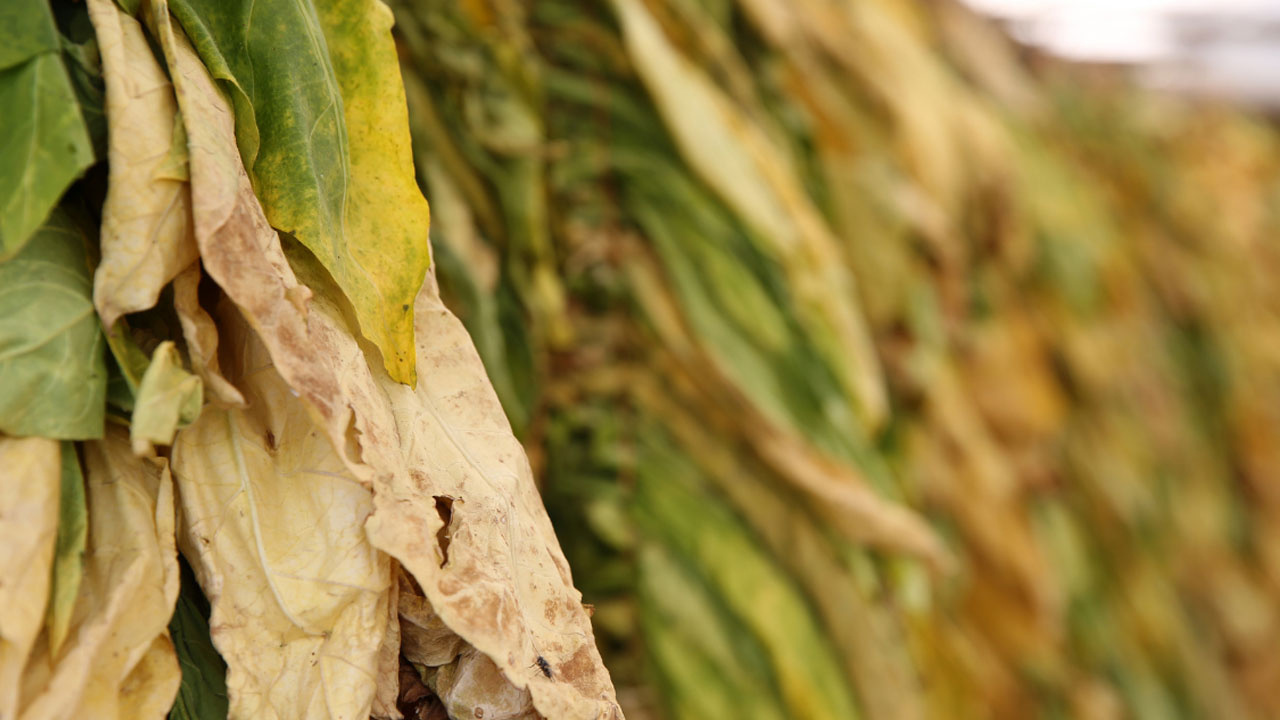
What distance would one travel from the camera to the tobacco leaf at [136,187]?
0.15m

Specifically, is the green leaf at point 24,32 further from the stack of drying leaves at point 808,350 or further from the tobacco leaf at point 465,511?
the stack of drying leaves at point 808,350

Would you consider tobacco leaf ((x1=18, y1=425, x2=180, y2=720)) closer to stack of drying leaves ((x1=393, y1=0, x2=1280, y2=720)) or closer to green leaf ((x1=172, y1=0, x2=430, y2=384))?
green leaf ((x1=172, y1=0, x2=430, y2=384))

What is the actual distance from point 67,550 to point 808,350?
13.6 inches

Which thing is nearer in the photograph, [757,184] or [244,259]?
[244,259]

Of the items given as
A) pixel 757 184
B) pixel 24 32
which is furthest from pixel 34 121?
pixel 757 184

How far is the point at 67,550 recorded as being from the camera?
150mm

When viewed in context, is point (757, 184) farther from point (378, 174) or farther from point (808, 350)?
point (378, 174)

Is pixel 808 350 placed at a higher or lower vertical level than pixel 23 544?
lower

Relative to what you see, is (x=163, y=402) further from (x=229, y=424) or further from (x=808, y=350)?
(x=808, y=350)

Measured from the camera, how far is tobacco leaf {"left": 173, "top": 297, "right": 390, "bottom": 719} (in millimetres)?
158

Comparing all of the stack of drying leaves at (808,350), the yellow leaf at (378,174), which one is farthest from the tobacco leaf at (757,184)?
the yellow leaf at (378,174)

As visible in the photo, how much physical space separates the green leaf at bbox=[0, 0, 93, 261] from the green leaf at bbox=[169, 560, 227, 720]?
6 cm

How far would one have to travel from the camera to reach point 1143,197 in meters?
1.29

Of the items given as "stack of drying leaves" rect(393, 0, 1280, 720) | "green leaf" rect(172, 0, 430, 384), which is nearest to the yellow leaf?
"green leaf" rect(172, 0, 430, 384)
